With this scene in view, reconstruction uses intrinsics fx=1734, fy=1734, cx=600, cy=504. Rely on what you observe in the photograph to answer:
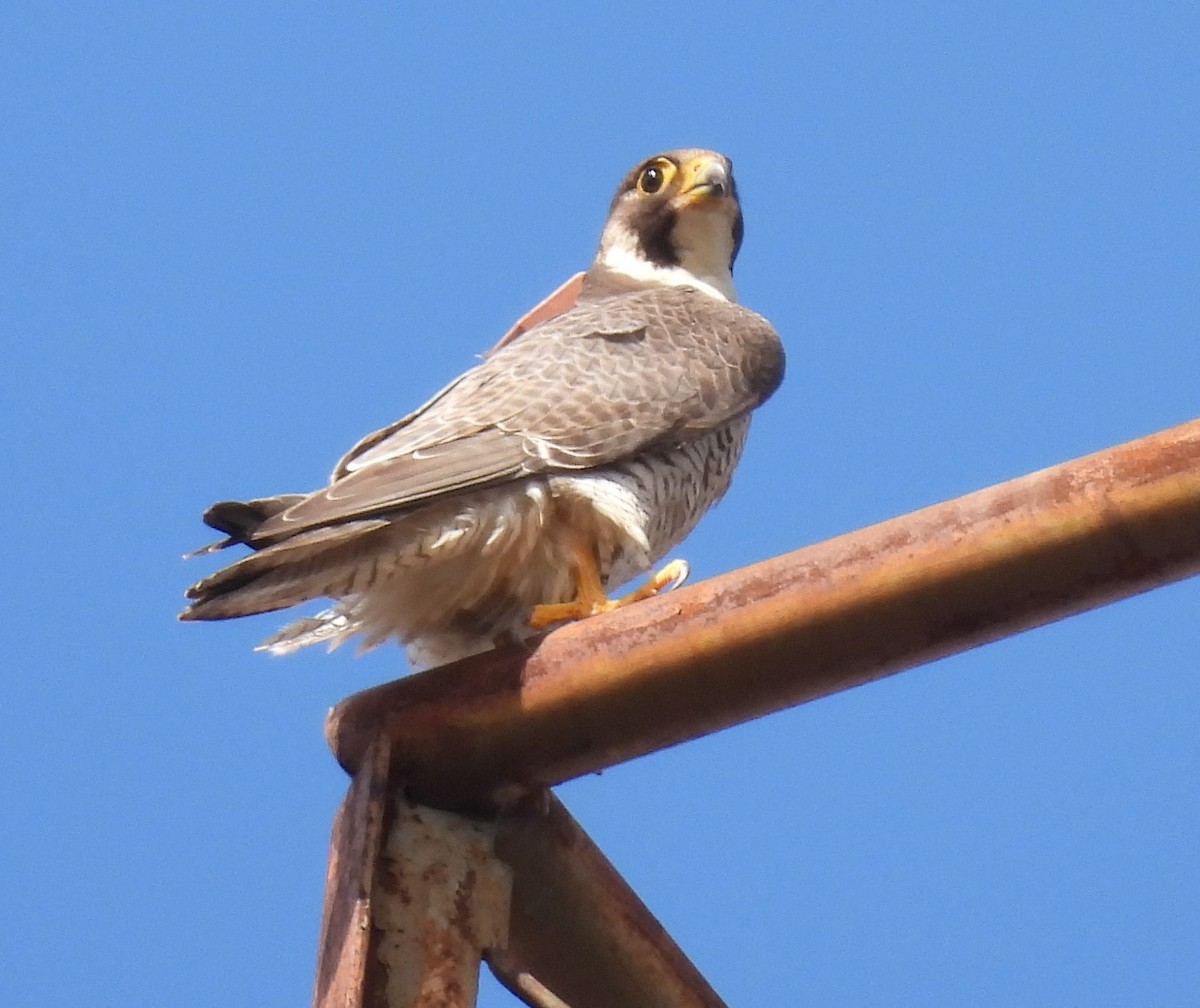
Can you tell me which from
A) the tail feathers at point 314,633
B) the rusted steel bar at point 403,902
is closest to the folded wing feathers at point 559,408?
the tail feathers at point 314,633

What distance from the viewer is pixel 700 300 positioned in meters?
4.23

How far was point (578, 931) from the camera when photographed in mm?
2227

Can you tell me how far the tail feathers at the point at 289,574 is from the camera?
2783mm

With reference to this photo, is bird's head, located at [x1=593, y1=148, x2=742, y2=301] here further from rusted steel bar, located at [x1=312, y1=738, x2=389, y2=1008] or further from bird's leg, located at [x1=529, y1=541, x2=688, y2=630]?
rusted steel bar, located at [x1=312, y1=738, x2=389, y2=1008]

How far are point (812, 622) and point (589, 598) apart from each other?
3.97 ft

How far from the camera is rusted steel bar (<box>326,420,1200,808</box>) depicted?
1910 mm

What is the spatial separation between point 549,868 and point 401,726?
277 millimetres

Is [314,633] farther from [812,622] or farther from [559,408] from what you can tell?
[812,622]

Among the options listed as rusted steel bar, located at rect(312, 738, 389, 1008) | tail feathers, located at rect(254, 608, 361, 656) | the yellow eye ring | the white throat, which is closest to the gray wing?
tail feathers, located at rect(254, 608, 361, 656)

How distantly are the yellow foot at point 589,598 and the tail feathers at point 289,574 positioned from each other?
33 cm

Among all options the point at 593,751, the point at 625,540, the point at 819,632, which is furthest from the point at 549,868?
the point at 625,540

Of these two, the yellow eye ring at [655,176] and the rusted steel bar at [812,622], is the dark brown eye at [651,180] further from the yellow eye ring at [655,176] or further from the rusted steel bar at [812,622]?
the rusted steel bar at [812,622]

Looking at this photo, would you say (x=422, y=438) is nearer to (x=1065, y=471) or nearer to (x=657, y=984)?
(x=657, y=984)

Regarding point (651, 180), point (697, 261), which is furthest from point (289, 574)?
point (651, 180)
